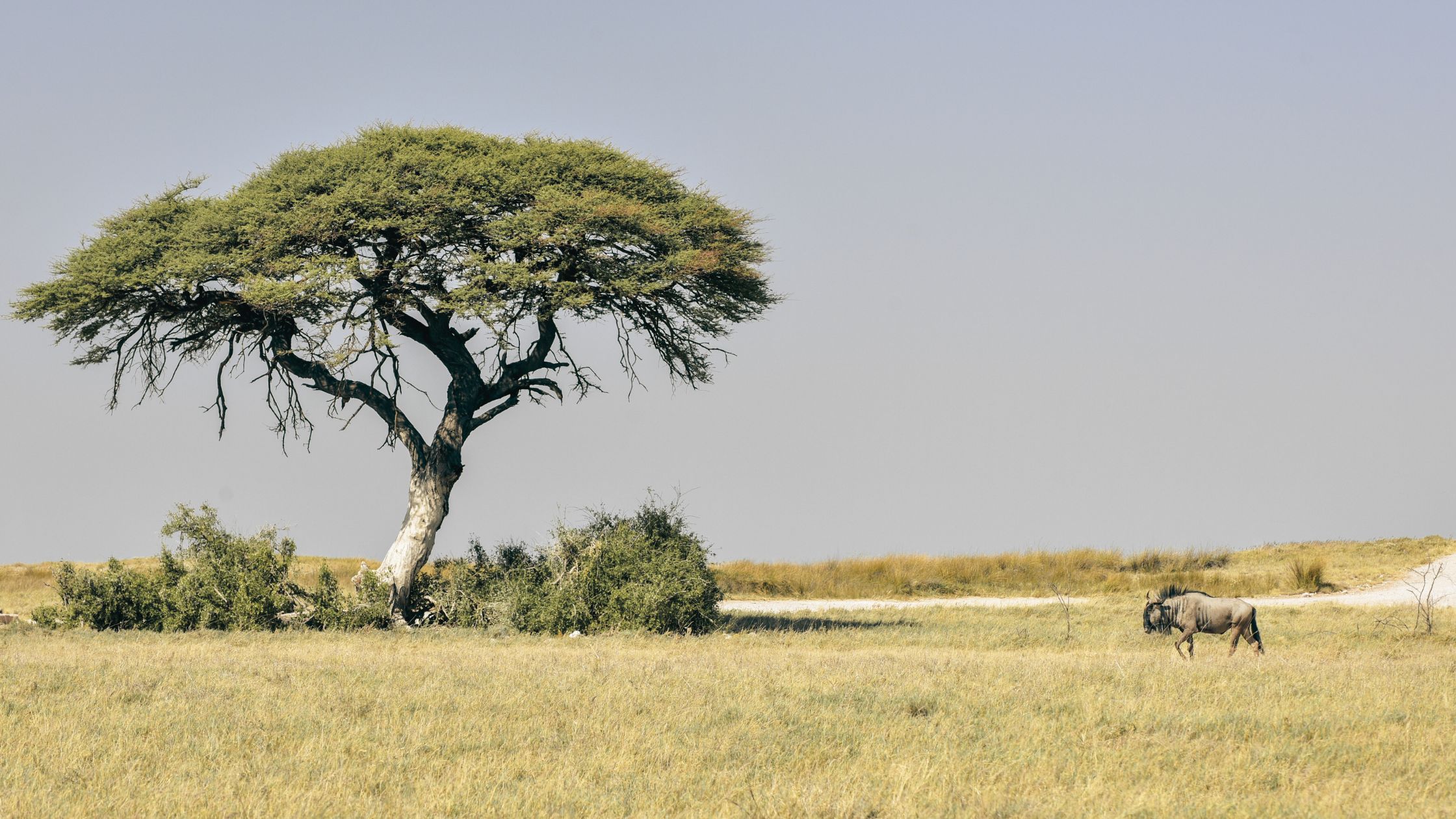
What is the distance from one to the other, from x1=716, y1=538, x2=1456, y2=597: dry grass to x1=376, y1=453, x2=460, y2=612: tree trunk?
15.6m

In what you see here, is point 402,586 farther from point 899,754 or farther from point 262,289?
point 899,754

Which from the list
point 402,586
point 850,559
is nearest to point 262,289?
point 402,586

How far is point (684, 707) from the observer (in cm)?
1234

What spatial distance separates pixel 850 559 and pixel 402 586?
20.2 metres

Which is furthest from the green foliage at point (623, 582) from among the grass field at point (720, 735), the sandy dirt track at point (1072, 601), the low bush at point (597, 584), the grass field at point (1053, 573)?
the grass field at point (1053, 573)

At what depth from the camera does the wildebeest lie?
1867cm

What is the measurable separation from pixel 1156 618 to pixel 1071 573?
2214cm

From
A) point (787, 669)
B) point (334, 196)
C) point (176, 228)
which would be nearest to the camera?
point (787, 669)

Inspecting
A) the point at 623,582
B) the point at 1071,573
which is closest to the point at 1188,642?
the point at 623,582

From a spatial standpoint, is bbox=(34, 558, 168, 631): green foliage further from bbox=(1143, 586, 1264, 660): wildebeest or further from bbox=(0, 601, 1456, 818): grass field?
bbox=(1143, 586, 1264, 660): wildebeest

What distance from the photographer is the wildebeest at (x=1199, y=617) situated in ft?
61.3

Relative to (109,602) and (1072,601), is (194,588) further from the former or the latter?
(1072,601)

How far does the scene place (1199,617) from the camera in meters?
18.7

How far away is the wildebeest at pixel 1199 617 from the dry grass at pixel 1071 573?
1783cm
